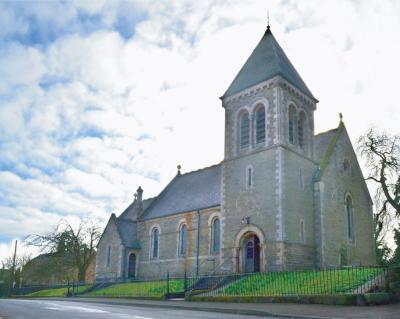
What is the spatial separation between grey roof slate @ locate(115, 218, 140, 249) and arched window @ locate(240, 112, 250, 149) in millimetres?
15360

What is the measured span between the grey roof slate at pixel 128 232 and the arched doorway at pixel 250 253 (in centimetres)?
1439

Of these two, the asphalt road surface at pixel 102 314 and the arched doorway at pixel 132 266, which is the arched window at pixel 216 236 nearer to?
the arched doorway at pixel 132 266

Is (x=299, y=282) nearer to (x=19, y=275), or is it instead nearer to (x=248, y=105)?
(x=248, y=105)

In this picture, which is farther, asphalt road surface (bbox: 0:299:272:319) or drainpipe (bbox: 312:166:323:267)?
drainpipe (bbox: 312:166:323:267)

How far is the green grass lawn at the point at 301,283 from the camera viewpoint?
627 inches

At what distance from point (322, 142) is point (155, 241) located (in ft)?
55.4

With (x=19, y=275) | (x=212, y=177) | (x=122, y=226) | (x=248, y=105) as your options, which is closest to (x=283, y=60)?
(x=248, y=105)

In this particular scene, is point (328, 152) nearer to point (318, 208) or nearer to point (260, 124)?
point (318, 208)

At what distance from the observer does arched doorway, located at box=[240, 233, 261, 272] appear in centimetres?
2578

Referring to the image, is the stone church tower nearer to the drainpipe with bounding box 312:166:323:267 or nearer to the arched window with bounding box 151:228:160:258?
the drainpipe with bounding box 312:166:323:267

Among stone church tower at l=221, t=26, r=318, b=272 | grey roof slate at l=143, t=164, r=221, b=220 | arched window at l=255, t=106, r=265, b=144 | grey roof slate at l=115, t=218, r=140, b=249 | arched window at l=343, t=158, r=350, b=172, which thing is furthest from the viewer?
grey roof slate at l=115, t=218, r=140, b=249

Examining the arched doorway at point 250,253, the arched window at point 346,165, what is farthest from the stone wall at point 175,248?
the arched window at point 346,165

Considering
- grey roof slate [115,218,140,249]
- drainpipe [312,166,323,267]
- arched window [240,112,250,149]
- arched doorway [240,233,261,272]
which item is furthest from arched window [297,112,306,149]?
grey roof slate [115,218,140,249]

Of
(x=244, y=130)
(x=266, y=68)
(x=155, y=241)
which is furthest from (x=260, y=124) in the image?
(x=155, y=241)
